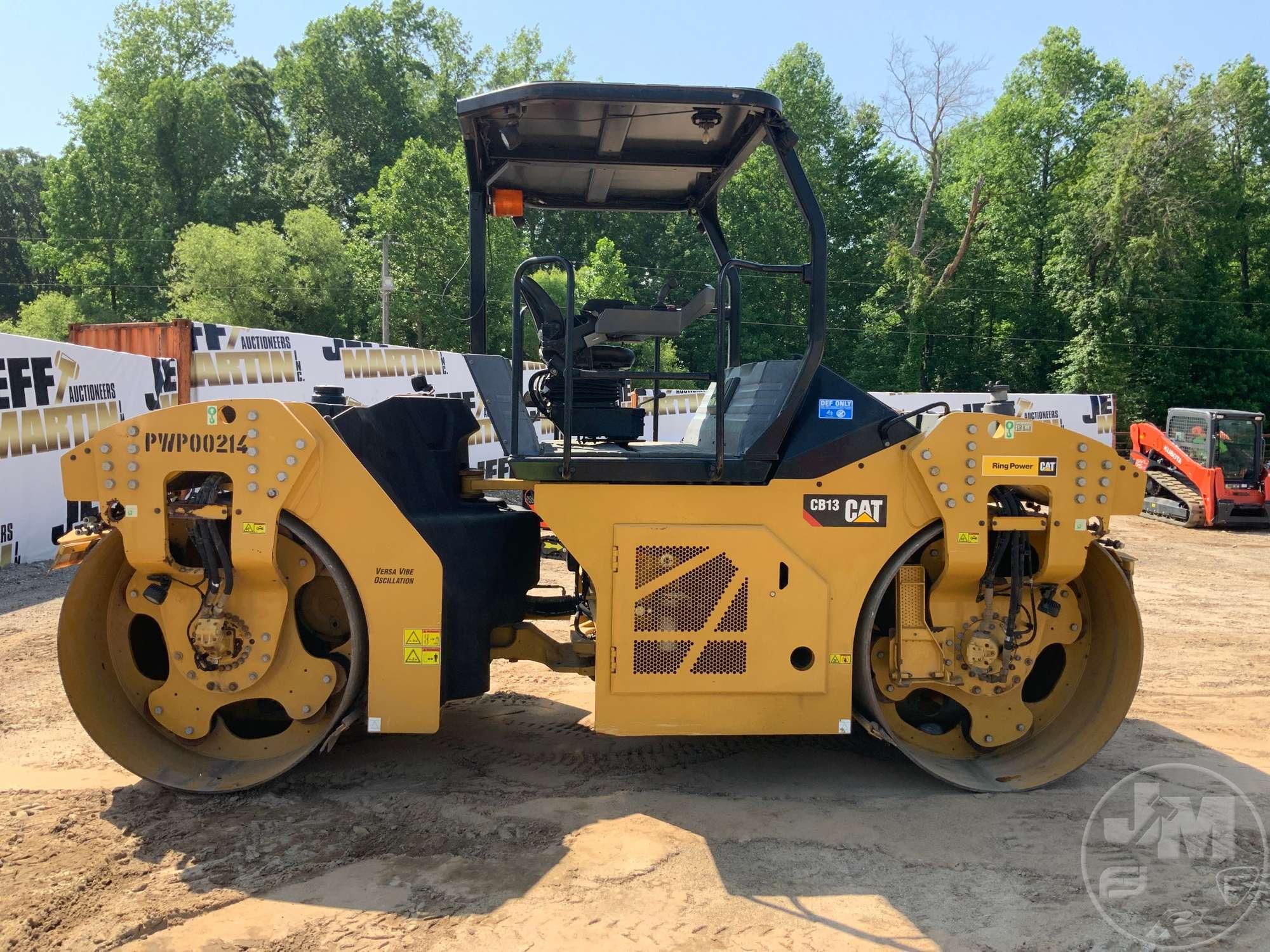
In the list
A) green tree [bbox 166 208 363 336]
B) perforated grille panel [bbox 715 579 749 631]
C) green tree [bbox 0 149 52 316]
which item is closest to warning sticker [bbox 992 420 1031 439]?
perforated grille panel [bbox 715 579 749 631]

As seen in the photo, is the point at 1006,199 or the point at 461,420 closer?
the point at 461,420

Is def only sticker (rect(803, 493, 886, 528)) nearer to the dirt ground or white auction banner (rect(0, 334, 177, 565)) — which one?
the dirt ground

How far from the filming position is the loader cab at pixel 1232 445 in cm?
1622

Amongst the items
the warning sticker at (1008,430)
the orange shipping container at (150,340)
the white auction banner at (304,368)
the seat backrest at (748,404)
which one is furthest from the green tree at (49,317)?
the warning sticker at (1008,430)

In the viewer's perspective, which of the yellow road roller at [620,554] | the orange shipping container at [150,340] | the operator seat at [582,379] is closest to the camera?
the yellow road roller at [620,554]

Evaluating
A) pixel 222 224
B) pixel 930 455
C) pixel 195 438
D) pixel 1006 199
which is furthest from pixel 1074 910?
pixel 222 224

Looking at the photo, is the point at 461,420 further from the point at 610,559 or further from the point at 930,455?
the point at 930,455

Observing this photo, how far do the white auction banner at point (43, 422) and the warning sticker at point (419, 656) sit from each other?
245 inches

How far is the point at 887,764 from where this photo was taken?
4.53 m

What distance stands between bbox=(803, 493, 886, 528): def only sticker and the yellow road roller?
1 centimetres

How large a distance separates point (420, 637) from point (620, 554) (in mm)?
880

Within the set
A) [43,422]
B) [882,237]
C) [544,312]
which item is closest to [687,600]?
[544,312]

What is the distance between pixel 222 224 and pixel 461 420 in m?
47.7

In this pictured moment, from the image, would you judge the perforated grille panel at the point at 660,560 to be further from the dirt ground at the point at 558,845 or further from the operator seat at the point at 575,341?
the dirt ground at the point at 558,845
